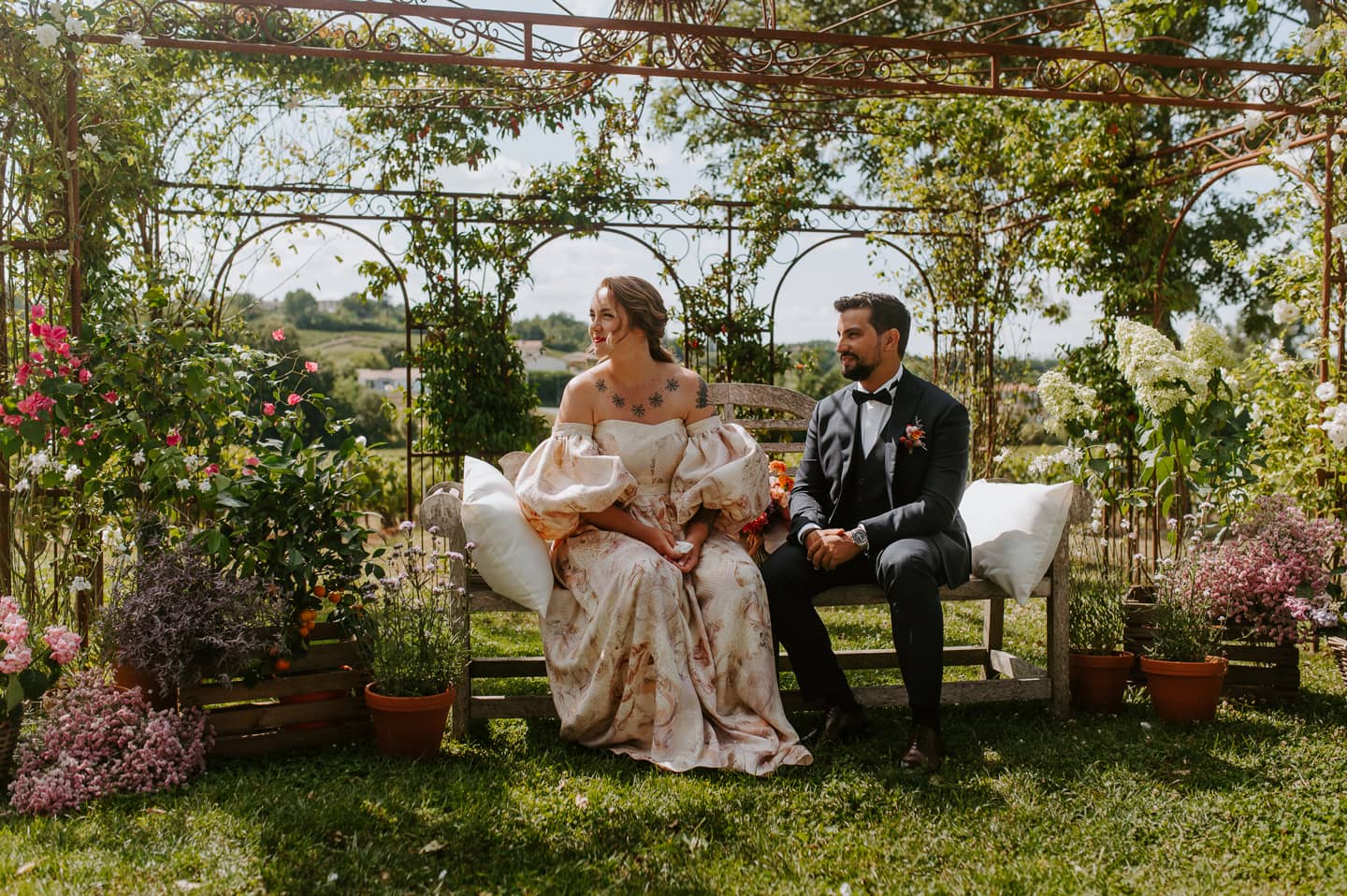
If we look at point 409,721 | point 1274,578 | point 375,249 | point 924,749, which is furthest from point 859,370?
point 375,249

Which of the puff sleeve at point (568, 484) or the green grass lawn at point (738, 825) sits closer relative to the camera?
the green grass lawn at point (738, 825)

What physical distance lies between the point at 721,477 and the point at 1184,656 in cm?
173

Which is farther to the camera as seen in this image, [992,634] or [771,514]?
[992,634]

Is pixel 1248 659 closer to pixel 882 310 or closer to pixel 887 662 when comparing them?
pixel 887 662

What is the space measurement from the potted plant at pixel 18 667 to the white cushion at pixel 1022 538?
2.91 m

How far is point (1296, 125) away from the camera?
4.82 m

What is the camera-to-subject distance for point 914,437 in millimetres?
3443

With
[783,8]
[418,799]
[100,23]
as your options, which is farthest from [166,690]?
[783,8]

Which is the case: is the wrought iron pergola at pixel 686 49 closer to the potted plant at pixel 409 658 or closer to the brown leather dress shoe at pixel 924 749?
the potted plant at pixel 409 658

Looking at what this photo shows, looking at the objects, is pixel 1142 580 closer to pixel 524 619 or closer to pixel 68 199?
pixel 524 619

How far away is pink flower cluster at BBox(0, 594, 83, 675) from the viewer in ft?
8.82

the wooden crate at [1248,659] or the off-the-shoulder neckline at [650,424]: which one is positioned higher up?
the off-the-shoulder neckline at [650,424]

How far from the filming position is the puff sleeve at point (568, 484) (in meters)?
3.34

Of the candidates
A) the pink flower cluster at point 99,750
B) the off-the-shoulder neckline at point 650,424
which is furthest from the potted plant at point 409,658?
the off-the-shoulder neckline at point 650,424
